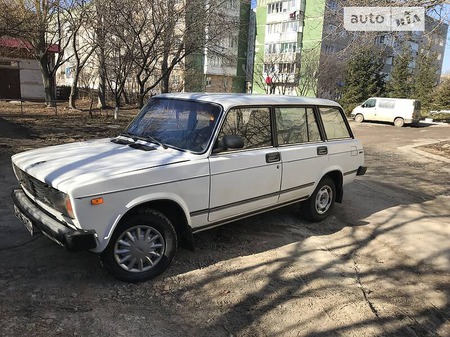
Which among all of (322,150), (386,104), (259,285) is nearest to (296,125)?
(322,150)

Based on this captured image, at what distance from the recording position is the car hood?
329 cm

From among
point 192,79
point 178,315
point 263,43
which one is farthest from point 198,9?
point 263,43

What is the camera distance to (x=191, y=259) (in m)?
4.25

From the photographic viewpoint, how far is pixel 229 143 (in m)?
3.95

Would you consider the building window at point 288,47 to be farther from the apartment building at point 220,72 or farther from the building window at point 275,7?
the apartment building at point 220,72

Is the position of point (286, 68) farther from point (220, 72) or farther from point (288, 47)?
point (220, 72)

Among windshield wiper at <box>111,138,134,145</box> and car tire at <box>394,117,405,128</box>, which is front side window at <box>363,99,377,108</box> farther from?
windshield wiper at <box>111,138,134,145</box>

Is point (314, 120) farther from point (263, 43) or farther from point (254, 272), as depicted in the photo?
point (263, 43)

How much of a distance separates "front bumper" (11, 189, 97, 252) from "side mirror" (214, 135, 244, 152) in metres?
1.54

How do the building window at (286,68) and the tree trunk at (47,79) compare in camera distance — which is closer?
the tree trunk at (47,79)

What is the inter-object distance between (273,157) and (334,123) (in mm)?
1666

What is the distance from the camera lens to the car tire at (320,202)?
547cm

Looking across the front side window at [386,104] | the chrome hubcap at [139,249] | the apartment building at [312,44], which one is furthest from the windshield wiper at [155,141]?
the front side window at [386,104]

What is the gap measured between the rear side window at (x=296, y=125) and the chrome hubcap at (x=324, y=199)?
0.79m
